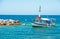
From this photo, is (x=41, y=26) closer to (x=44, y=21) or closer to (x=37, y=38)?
(x=44, y=21)

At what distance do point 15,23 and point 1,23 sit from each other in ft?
13.5

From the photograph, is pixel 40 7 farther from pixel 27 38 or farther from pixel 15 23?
pixel 27 38

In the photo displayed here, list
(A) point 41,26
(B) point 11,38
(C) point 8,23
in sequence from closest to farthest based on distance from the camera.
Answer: (B) point 11,38 → (A) point 41,26 → (C) point 8,23

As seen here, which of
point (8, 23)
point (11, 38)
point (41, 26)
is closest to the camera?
point (11, 38)

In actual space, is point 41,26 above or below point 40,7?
below

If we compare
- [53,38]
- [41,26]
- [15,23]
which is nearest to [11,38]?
[53,38]

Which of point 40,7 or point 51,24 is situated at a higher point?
point 40,7

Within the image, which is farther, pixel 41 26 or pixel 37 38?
pixel 41 26

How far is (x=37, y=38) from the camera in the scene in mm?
34312

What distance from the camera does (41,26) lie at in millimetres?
55375

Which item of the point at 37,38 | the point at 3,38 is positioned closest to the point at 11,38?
the point at 3,38

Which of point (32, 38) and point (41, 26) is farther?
point (41, 26)

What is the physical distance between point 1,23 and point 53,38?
1043 inches

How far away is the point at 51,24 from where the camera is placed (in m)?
58.3
